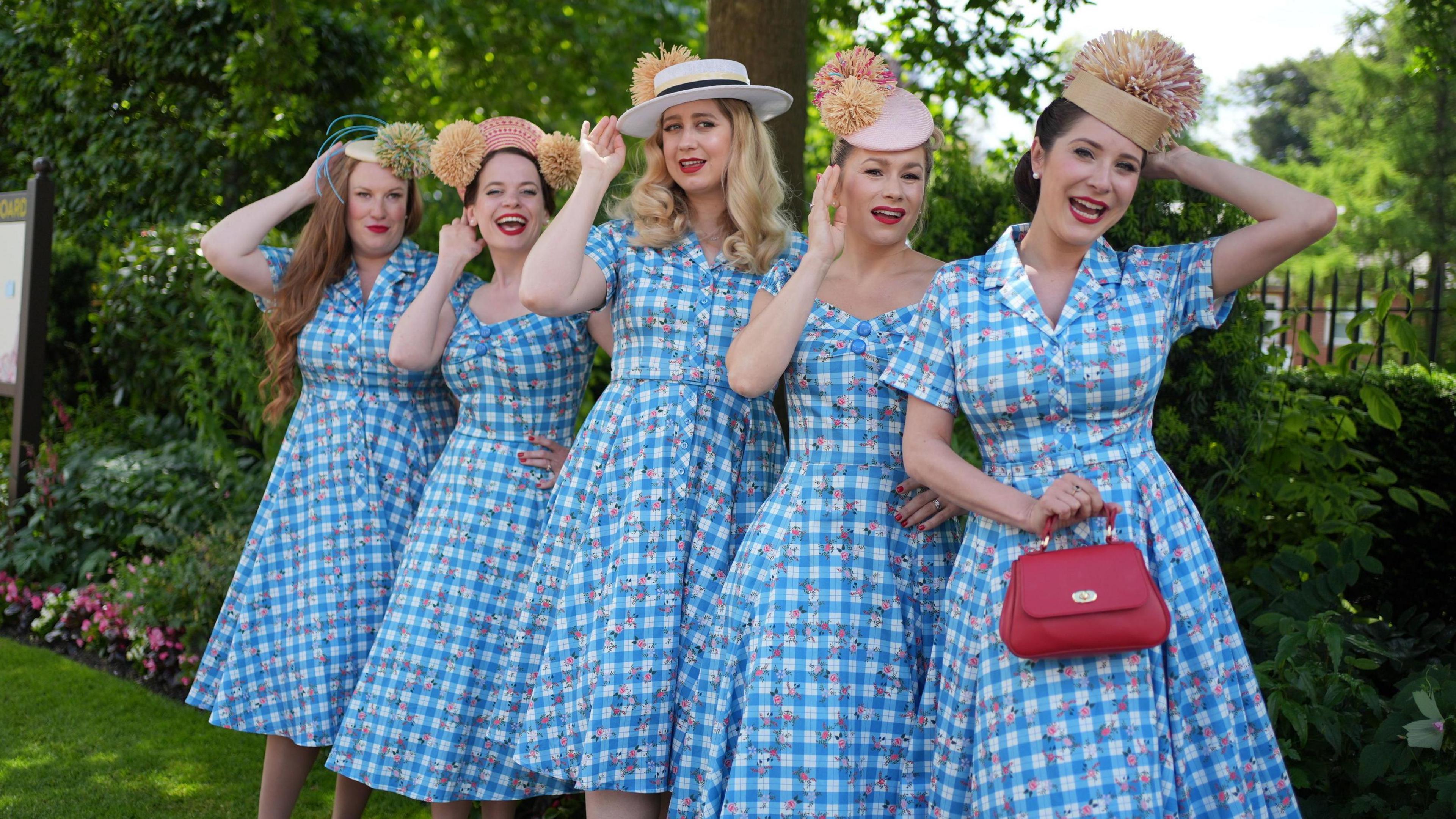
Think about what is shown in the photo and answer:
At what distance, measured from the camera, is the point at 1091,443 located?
2502mm

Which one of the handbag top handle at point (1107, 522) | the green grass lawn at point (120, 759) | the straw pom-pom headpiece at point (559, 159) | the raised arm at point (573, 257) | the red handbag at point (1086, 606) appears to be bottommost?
the green grass lawn at point (120, 759)

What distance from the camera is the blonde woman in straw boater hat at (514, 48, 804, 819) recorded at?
2.96m

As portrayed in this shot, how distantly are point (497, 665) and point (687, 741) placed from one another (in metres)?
0.82

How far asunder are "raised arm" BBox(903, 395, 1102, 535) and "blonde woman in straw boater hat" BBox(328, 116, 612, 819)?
1.28 meters

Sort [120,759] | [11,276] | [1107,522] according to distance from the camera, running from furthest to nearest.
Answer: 1. [11,276]
2. [120,759]
3. [1107,522]

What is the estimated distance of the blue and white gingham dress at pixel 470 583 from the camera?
11.1 ft

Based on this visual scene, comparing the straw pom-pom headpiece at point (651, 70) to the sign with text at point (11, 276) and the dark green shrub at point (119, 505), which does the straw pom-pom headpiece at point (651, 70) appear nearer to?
the dark green shrub at point (119, 505)

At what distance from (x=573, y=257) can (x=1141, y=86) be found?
1414 mm

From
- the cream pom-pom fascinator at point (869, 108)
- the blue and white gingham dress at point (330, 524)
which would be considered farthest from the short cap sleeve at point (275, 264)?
the cream pom-pom fascinator at point (869, 108)

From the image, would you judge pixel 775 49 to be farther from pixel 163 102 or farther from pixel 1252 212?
pixel 163 102

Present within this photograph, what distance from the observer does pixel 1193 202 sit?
401 centimetres

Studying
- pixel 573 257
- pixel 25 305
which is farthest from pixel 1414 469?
pixel 25 305

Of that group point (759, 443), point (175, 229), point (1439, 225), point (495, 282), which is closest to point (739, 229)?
point (759, 443)

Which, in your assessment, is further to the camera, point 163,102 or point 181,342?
point 163,102
